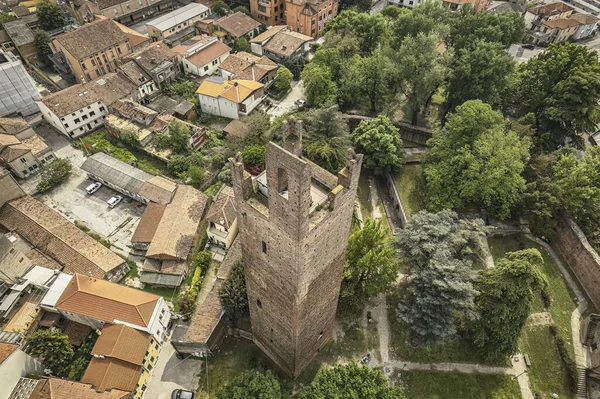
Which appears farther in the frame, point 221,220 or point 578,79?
point 578,79

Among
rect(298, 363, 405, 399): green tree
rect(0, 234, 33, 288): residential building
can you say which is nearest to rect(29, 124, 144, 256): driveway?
rect(0, 234, 33, 288): residential building

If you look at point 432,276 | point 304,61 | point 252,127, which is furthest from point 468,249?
point 304,61

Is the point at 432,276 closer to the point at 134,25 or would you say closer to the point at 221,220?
the point at 221,220

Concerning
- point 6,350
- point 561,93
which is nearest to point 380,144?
point 561,93

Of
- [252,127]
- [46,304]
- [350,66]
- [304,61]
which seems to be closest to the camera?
[46,304]

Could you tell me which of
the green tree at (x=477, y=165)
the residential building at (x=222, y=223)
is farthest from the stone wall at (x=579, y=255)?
the residential building at (x=222, y=223)

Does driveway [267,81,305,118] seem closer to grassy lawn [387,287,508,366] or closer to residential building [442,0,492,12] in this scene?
grassy lawn [387,287,508,366]

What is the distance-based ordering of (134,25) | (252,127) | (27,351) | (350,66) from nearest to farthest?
(27,351) < (252,127) < (350,66) < (134,25)
